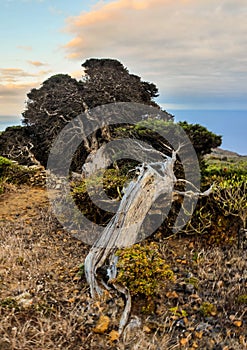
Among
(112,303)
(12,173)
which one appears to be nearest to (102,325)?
(112,303)

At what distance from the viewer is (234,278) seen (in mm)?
4887

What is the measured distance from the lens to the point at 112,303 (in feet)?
13.5

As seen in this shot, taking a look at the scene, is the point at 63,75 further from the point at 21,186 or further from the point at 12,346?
the point at 12,346

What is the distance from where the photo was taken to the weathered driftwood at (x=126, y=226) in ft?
14.6

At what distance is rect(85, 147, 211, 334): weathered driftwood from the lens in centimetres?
445

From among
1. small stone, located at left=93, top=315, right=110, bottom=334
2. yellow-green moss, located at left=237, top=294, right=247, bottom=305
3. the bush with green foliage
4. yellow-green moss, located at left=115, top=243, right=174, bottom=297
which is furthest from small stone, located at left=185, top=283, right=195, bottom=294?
the bush with green foliage

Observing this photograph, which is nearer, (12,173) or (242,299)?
(242,299)

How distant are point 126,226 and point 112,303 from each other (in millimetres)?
1167

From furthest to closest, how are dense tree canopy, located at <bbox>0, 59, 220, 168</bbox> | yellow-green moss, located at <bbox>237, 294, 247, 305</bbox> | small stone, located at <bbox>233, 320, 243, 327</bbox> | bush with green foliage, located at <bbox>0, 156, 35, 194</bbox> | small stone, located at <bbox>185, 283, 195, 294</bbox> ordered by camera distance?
dense tree canopy, located at <bbox>0, 59, 220, 168</bbox>, bush with green foliage, located at <bbox>0, 156, 35, 194</bbox>, small stone, located at <bbox>185, 283, 195, 294</bbox>, yellow-green moss, located at <bbox>237, 294, 247, 305</bbox>, small stone, located at <bbox>233, 320, 243, 327</bbox>

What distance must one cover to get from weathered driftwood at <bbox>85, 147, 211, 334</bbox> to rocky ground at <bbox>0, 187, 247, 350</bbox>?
15 cm

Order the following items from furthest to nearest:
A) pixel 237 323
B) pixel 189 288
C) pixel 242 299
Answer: pixel 189 288
pixel 242 299
pixel 237 323

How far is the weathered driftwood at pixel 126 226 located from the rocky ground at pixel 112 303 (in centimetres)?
15

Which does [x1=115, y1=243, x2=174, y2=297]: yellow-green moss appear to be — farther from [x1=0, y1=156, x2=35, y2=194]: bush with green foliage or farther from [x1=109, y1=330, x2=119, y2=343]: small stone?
[x1=0, y1=156, x2=35, y2=194]: bush with green foliage

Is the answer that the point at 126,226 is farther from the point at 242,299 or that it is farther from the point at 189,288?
the point at 242,299
